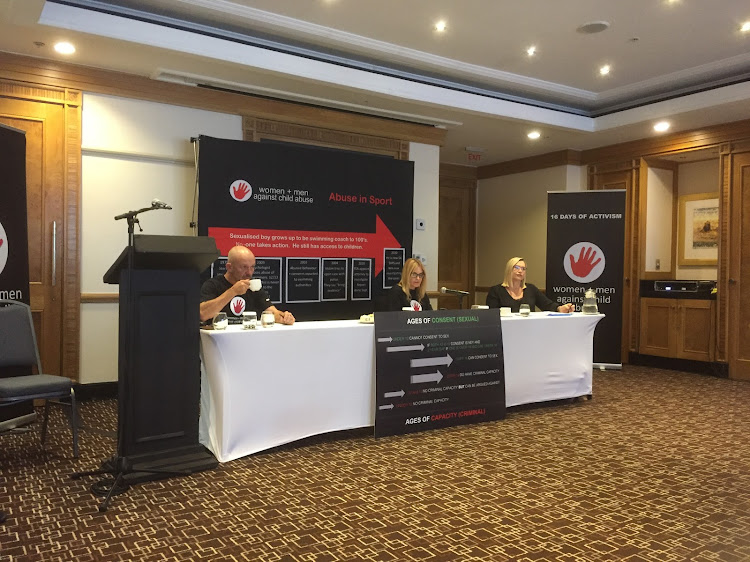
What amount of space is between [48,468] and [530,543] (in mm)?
2633

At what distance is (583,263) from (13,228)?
5.98 metres

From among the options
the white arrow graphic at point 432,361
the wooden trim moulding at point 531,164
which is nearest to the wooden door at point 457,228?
the wooden trim moulding at point 531,164

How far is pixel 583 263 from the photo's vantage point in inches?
286

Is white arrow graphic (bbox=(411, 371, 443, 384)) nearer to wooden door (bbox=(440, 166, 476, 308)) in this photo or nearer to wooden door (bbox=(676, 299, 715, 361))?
wooden door (bbox=(676, 299, 715, 361))

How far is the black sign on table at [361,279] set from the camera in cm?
633

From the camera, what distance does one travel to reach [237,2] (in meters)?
4.56

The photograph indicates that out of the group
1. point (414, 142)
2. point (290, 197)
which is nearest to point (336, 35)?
point (290, 197)

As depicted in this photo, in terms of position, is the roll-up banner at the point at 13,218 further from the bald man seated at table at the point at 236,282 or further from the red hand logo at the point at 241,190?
the red hand logo at the point at 241,190

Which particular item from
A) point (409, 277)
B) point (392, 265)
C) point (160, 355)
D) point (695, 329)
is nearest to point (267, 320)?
point (160, 355)

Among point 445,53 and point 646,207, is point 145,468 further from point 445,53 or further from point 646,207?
point 646,207

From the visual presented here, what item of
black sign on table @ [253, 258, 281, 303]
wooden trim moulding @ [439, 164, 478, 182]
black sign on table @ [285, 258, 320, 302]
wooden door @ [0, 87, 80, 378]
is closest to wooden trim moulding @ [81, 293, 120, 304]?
wooden door @ [0, 87, 80, 378]

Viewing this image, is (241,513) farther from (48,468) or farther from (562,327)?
(562,327)

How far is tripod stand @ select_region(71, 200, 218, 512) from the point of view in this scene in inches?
119

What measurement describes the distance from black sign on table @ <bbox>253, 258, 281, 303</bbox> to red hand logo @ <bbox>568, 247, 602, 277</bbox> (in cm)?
370
